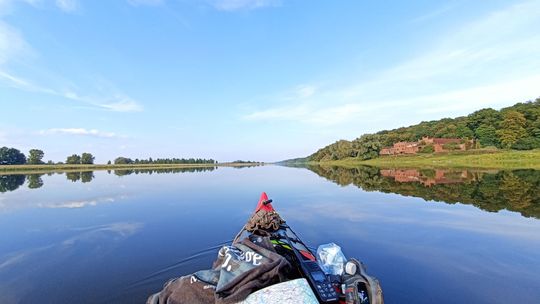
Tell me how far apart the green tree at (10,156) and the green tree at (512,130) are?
462ft

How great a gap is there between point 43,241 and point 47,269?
272 cm

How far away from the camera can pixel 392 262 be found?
17.7 ft

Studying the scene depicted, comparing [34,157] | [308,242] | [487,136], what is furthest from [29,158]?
[487,136]

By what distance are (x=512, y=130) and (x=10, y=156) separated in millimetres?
142784

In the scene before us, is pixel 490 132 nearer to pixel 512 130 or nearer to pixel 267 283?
pixel 512 130

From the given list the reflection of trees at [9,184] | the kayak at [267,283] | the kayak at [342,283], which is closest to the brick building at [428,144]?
the reflection of trees at [9,184]

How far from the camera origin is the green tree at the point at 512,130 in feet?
221

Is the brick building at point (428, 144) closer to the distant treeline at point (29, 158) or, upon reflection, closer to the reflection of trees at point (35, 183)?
the reflection of trees at point (35, 183)

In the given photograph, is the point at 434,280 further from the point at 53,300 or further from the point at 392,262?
the point at 53,300

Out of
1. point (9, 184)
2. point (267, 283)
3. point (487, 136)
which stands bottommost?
point (267, 283)

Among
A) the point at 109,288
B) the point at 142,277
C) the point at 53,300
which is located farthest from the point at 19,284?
the point at 142,277

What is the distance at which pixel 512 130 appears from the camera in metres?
68.6

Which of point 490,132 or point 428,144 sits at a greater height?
point 490,132

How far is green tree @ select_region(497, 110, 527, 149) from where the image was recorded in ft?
221
